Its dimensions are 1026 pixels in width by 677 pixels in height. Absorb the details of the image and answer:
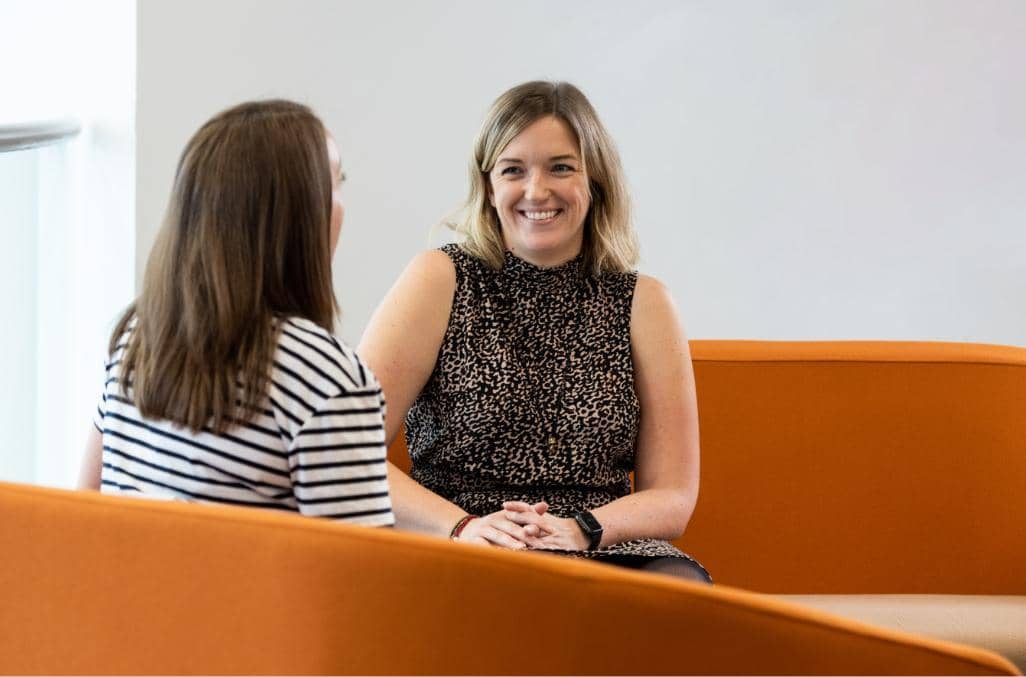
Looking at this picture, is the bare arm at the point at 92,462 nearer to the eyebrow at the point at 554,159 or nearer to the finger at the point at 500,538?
the finger at the point at 500,538

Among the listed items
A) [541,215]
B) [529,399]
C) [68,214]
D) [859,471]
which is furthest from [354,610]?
[68,214]

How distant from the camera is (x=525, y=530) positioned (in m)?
2.24

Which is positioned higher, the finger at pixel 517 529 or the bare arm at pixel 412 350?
the bare arm at pixel 412 350

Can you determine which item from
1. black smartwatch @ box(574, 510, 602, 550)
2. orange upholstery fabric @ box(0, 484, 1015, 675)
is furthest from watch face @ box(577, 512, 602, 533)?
orange upholstery fabric @ box(0, 484, 1015, 675)

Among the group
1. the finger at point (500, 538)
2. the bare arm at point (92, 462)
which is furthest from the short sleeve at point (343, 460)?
the finger at point (500, 538)

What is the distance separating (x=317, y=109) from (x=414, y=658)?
2805 millimetres

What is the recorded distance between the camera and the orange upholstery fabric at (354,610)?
1.18 m

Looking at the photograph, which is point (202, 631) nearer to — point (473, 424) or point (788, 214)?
point (473, 424)

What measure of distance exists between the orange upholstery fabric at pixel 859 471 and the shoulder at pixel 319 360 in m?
1.25

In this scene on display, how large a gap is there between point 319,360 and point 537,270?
1042 millimetres

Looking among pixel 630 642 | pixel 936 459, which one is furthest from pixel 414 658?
pixel 936 459

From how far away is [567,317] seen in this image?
8.29 feet

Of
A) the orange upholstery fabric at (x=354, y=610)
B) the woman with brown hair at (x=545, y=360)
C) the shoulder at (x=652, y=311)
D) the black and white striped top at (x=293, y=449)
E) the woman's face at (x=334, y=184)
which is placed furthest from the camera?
the shoulder at (x=652, y=311)

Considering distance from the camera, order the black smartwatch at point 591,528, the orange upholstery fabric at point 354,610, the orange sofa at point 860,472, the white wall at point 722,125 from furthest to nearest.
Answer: the white wall at point 722,125
the orange sofa at point 860,472
the black smartwatch at point 591,528
the orange upholstery fabric at point 354,610
